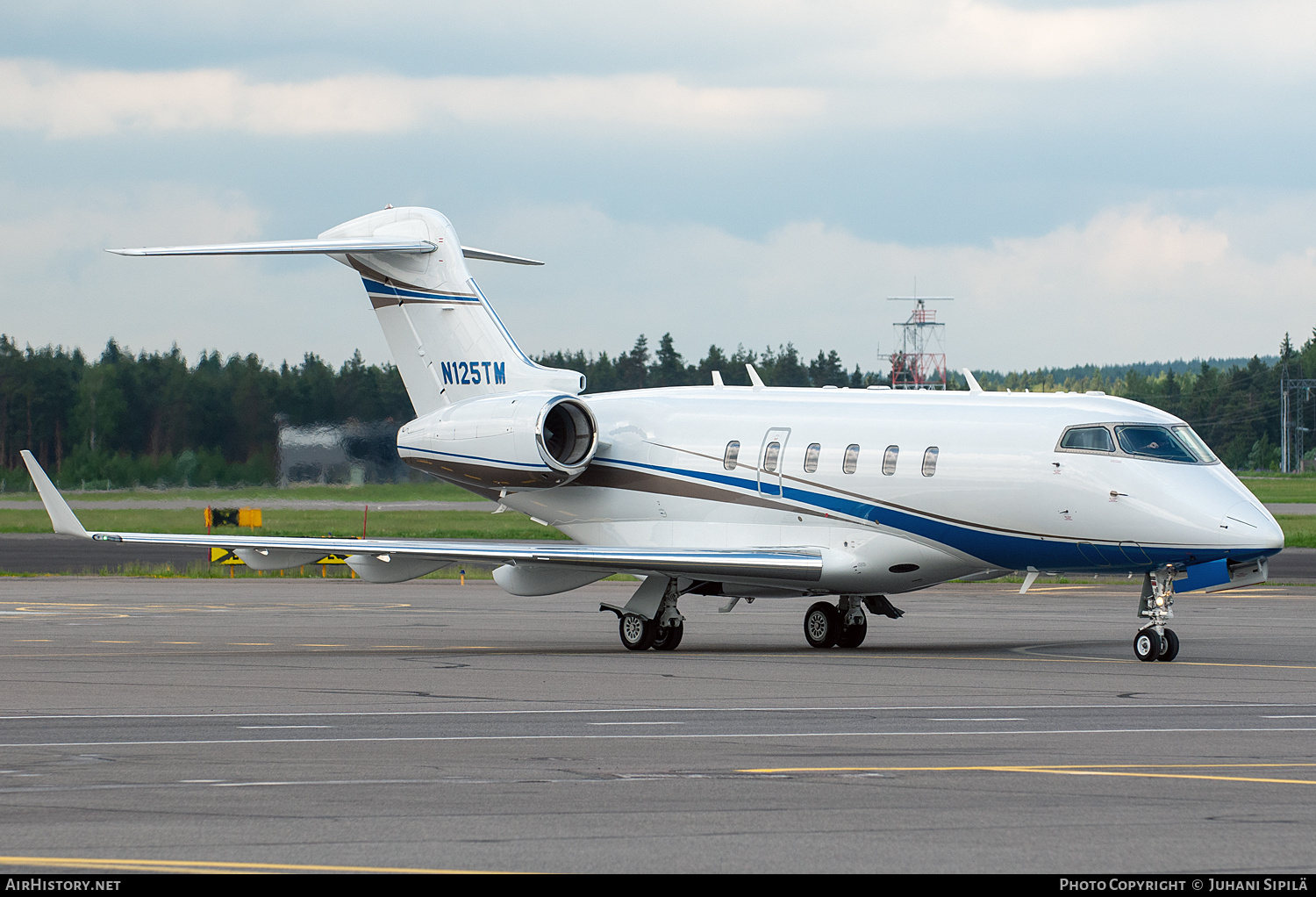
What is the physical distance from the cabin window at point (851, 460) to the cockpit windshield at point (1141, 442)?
2.88m

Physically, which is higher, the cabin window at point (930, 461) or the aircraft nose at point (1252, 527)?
the cabin window at point (930, 461)

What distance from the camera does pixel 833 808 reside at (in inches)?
397

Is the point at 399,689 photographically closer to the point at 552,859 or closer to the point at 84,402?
the point at 552,859

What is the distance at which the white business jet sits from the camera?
20.0m

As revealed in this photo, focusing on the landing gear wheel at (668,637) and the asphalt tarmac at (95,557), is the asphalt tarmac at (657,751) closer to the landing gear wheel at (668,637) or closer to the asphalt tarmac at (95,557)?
the landing gear wheel at (668,637)

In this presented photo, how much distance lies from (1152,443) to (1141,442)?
0.42 ft

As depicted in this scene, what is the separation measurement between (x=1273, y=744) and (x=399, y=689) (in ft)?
29.3

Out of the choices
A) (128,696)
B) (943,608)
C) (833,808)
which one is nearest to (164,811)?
(833,808)

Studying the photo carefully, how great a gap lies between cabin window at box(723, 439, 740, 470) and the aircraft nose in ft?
23.3

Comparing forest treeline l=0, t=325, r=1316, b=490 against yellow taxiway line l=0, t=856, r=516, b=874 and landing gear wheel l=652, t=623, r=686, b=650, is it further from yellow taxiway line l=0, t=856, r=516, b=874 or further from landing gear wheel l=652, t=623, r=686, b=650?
yellow taxiway line l=0, t=856, r=516, b=874

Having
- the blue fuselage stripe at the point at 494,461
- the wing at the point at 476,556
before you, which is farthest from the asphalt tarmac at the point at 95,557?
the wing at the point at 476,556

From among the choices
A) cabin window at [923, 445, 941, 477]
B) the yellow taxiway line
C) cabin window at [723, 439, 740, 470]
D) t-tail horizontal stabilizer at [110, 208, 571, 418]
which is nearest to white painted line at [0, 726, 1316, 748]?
the yellow taxiway line

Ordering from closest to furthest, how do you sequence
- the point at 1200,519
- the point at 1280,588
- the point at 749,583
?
1. the point at 1200,519
2. the point at 749,583
3. the point at 1280,588

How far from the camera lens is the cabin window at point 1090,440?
798 inches
